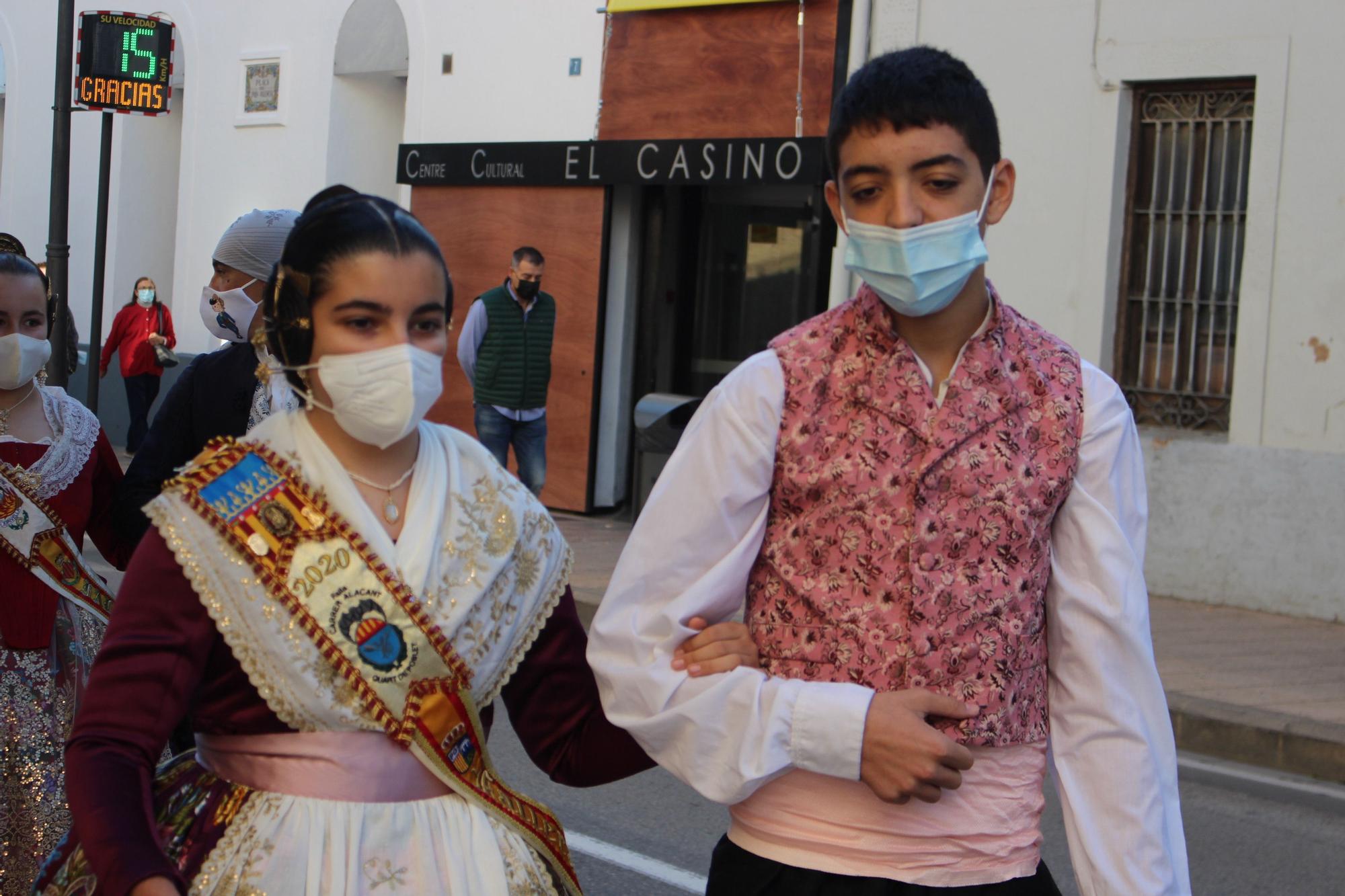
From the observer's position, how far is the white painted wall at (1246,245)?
10.3 m

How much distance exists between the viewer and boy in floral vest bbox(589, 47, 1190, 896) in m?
2.27

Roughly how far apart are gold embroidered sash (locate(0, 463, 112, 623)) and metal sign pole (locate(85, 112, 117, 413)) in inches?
312

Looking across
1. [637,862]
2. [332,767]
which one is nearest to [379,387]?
[332,767]

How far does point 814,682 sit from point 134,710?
909mm

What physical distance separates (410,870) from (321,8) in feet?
52.6

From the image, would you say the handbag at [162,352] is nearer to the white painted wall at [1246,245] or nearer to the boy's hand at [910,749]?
the white painted wall at [1246,245]

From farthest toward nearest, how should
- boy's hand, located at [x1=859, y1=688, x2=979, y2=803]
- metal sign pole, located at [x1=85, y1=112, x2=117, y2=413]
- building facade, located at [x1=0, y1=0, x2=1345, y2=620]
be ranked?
metal sign pole, located at [x1=85, y1=112, x2=117, y2=413] < building facade, located at [x1=0, y1=0, x2=1345, y2=620] < boy's hand, located at [x1=859, y1=688, x2=979, y2=803]

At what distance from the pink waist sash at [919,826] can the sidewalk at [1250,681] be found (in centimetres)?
482

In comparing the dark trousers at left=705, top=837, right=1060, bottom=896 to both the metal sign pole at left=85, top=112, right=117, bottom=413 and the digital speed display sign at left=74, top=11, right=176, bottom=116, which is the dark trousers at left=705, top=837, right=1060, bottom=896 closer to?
the metal sign pole at left=85, top=112, right=117, bottom=413

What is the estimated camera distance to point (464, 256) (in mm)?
15383

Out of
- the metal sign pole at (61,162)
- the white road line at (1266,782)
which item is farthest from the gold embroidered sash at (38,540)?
the metal sign pole at (61,162)

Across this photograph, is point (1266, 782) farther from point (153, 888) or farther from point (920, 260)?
point (153, 888)

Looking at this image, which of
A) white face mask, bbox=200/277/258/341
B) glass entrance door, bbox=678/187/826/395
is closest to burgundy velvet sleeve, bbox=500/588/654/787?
white face mask, bbox=200/277/258/341

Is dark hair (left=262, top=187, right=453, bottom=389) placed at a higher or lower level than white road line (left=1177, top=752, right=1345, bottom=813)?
higher
